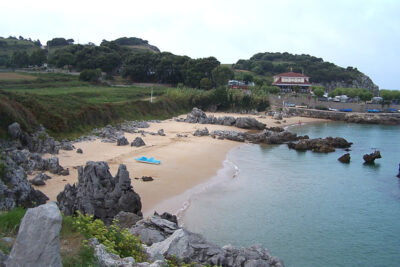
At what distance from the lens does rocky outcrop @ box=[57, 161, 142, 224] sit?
57.2 ft

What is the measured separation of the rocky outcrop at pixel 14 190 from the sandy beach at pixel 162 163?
2.07 m

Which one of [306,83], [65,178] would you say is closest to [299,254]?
[65,178]

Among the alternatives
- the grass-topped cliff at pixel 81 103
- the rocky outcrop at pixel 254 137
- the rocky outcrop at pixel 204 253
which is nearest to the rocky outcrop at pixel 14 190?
the rocky outcrop at pixel 204 253

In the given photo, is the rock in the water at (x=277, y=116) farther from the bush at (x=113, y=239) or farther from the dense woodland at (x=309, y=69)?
the dense woodland at (x=309, y=69)

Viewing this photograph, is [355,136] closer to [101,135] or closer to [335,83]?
[101,135]

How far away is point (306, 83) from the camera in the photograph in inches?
4466

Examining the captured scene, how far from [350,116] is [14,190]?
7880 centimetres

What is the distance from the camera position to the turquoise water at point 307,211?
1817 centimetres

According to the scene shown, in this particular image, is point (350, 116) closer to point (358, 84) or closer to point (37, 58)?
point (358, 84)

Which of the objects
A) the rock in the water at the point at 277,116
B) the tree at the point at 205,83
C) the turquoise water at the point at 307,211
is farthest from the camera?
the tree at the point at 205,83

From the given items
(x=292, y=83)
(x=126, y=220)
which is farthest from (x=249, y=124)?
(x=292, y=83)

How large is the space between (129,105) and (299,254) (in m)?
42.6

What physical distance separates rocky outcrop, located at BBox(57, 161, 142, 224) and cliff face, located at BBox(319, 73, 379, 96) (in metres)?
133

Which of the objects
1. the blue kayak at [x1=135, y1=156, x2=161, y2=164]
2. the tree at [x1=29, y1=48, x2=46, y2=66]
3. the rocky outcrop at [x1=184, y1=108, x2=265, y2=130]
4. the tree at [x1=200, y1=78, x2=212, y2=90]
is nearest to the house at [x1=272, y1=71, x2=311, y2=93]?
the tree at [x1=200, y1=78, x2=212, y2=90]
